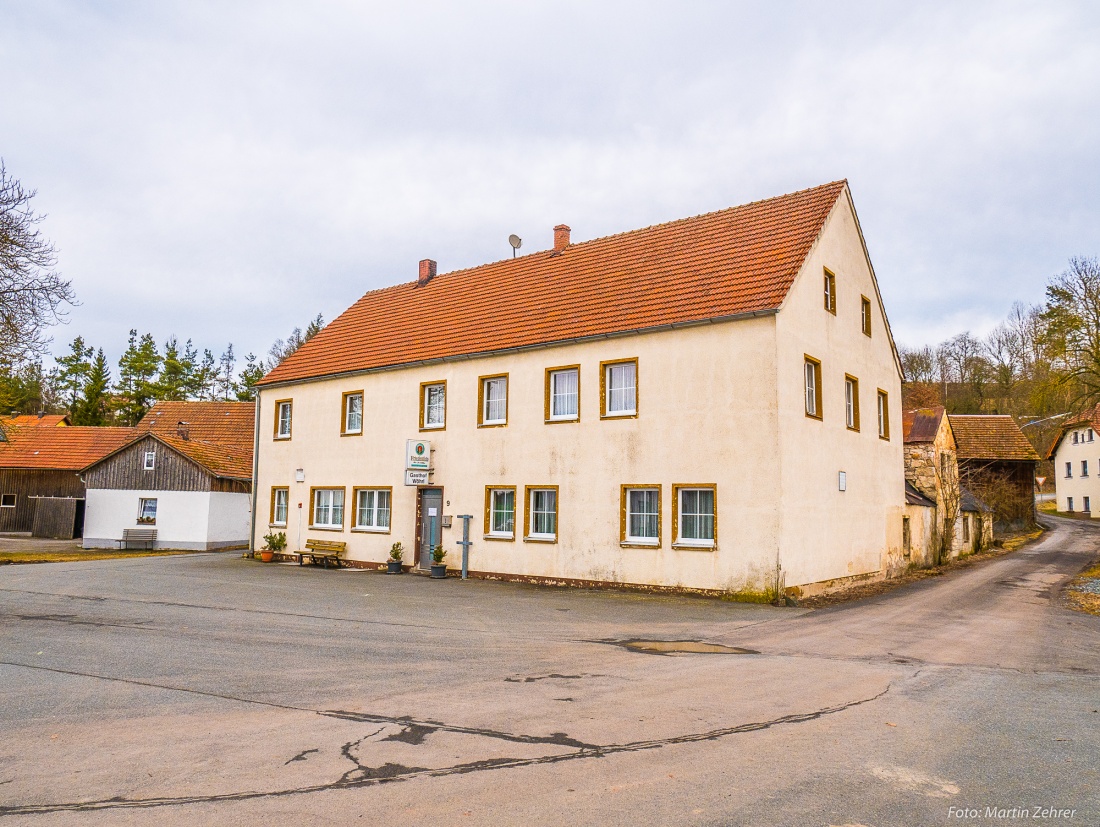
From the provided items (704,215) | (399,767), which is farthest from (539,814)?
(704,215)

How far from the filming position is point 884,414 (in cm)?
2336

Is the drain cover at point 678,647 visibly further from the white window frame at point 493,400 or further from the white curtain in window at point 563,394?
the white window frame at point 493,400

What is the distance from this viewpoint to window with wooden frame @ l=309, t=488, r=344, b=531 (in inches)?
984

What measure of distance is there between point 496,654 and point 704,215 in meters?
15.3

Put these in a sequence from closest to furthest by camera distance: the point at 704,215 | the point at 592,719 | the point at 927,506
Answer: the point at 592,719 < the point at 704,215 < the point at 927,506

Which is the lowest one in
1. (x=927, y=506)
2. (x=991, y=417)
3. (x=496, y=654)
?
(x=496, y=654)

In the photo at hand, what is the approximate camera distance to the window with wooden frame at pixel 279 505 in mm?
26828

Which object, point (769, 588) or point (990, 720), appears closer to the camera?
point (990, 720)

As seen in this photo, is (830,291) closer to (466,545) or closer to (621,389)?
(621,389)

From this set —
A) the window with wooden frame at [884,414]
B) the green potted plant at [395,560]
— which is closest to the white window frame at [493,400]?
the green potted plant at [395,560]

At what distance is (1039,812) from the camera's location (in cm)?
496

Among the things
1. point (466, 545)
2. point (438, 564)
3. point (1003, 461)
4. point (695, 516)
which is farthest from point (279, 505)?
point (1003, 461)

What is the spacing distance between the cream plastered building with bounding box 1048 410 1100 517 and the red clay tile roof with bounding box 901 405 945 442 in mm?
27931

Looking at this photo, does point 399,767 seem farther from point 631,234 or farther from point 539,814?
point 631,234
